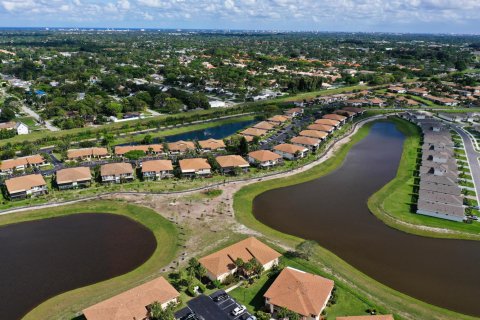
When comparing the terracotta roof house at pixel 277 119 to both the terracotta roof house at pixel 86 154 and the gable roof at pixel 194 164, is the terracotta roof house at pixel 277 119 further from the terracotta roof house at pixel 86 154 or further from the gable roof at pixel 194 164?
the terracotta roof house at pixel 86 154

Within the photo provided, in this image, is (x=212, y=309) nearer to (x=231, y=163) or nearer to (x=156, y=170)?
(x=156, y=170)

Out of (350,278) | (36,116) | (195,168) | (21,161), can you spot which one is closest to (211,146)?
(195,168)

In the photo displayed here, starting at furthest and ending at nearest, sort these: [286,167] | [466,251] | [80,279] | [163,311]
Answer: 1. [286,167]
2. [466,251]
3. [80,279]
4. [163,311]

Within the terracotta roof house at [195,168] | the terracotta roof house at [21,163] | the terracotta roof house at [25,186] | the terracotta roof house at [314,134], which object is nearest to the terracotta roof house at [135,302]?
the terracotta roof house at [195,168]

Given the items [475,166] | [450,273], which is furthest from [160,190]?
[475,166]

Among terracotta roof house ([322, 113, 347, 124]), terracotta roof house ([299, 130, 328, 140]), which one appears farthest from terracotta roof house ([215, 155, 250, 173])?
terracotta roof house ([322, 113, 347, 124])

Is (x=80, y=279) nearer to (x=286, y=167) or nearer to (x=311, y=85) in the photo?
(x=286, y=167)
